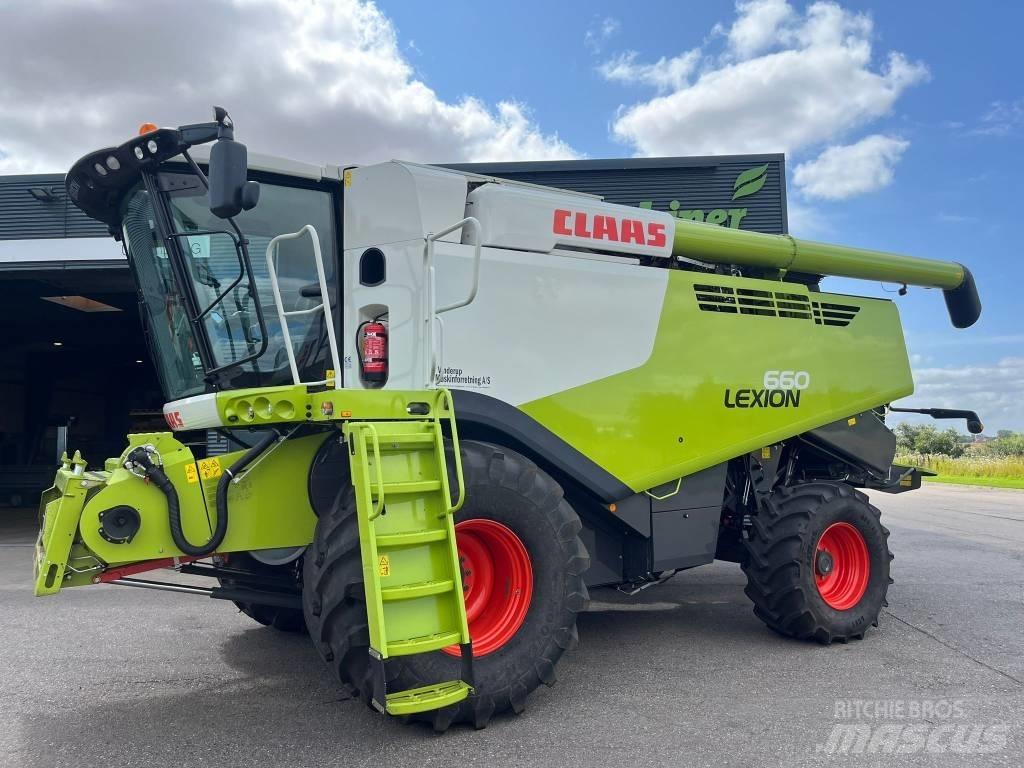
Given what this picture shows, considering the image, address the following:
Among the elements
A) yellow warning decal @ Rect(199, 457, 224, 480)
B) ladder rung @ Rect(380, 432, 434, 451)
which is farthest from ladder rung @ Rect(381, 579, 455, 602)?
yellow warning decal @ Rect(199, 457, 224, 480)

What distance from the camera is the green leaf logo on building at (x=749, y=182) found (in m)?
10.4

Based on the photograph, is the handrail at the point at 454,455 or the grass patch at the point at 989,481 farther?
the grass patch at the point at 989,481

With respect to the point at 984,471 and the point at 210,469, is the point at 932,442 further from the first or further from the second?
the point at 210,469

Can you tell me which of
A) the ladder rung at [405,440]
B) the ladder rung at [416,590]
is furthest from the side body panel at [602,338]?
the ladder rung at [416,590]

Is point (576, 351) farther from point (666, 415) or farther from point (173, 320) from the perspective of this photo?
point (173, 320)

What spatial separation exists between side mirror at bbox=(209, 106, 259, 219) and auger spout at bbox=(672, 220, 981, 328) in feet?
9.16

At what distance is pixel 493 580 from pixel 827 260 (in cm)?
370

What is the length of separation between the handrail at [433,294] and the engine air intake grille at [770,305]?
1.81 meters

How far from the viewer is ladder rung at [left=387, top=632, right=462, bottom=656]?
117 inches

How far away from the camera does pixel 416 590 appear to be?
3094mm

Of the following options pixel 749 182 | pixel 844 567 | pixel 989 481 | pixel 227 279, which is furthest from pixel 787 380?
pixel 989 481

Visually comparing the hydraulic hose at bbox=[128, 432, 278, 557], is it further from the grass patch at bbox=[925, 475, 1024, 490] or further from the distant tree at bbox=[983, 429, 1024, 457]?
the distant tree at bbox=[983, 429, 1024, 457]

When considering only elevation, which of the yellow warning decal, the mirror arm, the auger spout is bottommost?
the yellow warning decal

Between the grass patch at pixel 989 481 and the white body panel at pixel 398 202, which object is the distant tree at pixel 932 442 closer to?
the grass patch at pixel 989 481
